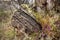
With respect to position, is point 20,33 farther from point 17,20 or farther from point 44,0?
point 44,0

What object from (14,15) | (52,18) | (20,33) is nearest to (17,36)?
(20,33)

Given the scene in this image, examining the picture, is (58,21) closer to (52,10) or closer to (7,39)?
(52,10)

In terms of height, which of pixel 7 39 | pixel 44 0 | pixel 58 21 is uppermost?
pixel 44 0

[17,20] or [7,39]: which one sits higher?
[17,20]

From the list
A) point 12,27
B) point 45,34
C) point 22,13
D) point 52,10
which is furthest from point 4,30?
point 52,10

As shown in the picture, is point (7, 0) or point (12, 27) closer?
point (12, 27)

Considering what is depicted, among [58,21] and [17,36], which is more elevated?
[58,21]

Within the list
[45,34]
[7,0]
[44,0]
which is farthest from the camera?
[7,0]

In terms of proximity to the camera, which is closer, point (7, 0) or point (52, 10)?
point (52, 10)

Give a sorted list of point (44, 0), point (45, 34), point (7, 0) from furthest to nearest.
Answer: point (7, 0), point (44, 0), point (45, 34)
